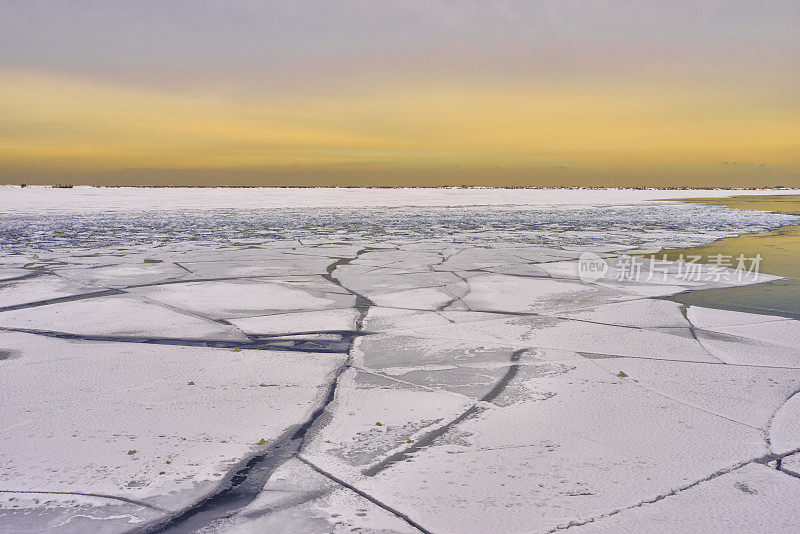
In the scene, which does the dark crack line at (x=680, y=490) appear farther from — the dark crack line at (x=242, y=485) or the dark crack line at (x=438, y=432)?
the dark crack line at (x=242, y=485)

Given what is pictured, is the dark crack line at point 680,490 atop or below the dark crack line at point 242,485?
atop

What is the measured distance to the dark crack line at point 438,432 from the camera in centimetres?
214

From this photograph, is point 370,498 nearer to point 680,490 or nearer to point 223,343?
point 680,490

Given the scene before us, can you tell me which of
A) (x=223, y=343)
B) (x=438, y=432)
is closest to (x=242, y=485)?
(x=438, y=432)

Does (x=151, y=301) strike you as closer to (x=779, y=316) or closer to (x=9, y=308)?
(x=9, y=308)

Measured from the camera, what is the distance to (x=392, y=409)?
269cm

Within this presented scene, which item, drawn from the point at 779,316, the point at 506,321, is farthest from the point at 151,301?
the point at 779,316

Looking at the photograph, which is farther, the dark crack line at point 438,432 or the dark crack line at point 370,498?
the dark crack line at point 438,432

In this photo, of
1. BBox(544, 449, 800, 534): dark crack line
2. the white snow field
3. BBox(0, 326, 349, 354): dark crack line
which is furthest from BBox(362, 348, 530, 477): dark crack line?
BBox(0, 326, 349, 354): dark crack line

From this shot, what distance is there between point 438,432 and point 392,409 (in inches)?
12.7

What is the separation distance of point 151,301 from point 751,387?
4.51 meters

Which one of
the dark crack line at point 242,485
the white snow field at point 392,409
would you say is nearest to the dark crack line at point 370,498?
the white snow field at point 392,409

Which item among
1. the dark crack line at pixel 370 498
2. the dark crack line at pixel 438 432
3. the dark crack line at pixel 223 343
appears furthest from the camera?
the dark crack line at pixel 223 343

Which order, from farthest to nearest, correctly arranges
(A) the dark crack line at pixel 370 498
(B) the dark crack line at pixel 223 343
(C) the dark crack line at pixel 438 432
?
(B) the dark crack line at pixel 223 343 < (C) the dark crack line at pixel 438 432 < (A) the dark crack line at pixel 370 498
